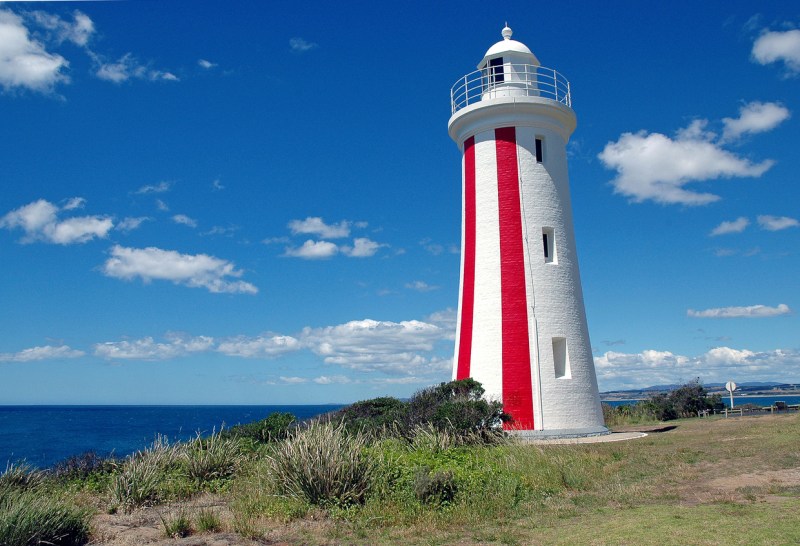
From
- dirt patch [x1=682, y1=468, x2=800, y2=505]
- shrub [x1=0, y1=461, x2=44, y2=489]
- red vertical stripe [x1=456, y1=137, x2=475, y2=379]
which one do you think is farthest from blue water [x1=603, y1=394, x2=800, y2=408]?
shrub [x1=0, y1=461, x2=44, y2=489]

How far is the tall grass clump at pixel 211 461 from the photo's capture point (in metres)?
12.1

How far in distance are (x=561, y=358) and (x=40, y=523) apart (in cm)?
1542

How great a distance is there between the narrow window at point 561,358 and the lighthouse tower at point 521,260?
0.03 meters

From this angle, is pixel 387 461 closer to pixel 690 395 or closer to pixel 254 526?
pixel 254 526

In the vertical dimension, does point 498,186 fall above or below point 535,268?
Answer: above

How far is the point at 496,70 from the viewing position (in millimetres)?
21734

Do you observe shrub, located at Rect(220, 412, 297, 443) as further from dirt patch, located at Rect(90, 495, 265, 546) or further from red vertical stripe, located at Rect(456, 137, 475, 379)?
red vertical stripe, located at Rect(456, 137, 475, 379)

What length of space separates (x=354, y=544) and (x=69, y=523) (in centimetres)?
388

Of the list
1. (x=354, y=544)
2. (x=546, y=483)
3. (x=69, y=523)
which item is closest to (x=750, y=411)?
(x=546, y=483)

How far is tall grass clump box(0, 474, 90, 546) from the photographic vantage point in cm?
752

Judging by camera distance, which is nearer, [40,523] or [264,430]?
[40,523]

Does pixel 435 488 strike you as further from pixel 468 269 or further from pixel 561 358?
pixel 468 269

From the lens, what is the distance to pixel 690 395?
103 ft

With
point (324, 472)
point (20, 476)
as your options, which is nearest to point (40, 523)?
point (324, 472)
